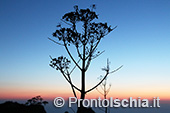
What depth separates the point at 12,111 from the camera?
541 inches

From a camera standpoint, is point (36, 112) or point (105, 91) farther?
point (105, 91)

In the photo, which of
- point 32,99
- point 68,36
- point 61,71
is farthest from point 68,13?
point 32,99

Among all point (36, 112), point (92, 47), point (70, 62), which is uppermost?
point (92, 47)

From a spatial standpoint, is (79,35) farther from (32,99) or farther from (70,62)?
(32,99)

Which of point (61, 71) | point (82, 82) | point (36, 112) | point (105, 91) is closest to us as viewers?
point (82, 82)

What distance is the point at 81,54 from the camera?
25.5 feet

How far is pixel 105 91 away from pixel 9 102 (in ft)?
34.8

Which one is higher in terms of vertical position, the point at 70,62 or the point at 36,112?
the point at 70,62

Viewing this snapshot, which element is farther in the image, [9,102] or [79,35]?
[9,102]

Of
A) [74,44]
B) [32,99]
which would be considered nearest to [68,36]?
[74,44]

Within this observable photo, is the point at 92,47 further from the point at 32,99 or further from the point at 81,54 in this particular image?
the point at 32,99

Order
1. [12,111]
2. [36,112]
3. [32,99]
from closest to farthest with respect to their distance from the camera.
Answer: [12,111], [36,112], [32,99]

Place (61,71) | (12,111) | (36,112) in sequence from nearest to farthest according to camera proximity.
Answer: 1. (61,71)
2. (12,111)
3. (36,112)

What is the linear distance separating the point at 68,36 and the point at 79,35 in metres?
0.46
